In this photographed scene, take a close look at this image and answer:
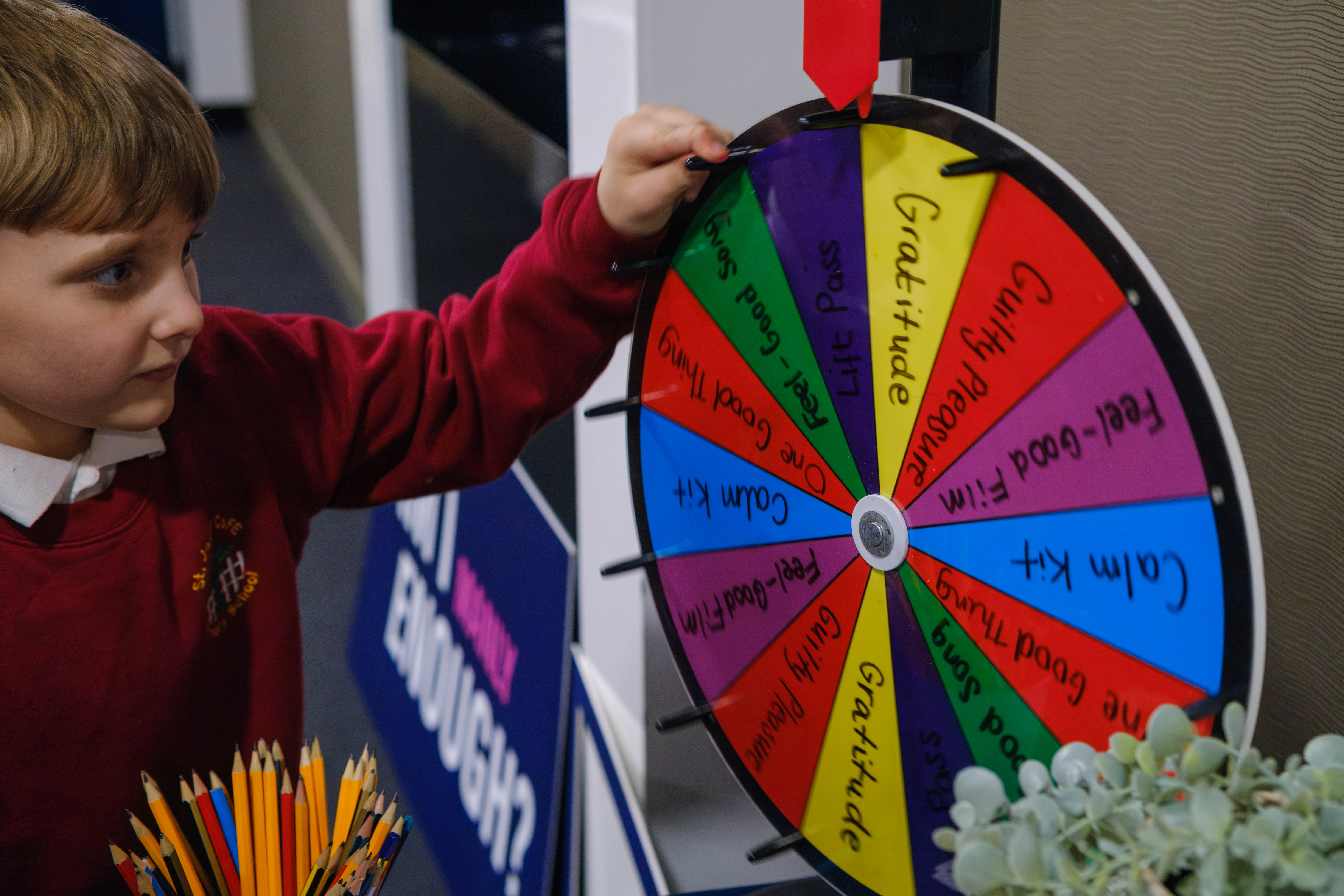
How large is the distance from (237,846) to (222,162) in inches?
215

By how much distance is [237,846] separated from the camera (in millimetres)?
603

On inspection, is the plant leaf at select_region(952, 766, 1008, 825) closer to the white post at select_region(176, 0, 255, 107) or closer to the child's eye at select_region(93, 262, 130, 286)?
the child's eye at select_region(93, 262, 130, 286)

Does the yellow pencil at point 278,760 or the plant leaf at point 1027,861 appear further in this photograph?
the yellow pencil at point 278,760

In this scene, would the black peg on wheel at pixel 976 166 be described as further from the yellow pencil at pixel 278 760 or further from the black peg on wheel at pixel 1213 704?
the yellow pencil at pixel 278 760

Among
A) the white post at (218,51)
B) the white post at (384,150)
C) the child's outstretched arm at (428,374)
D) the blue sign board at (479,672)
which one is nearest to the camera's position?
the child's outstretched arm at (428,374)

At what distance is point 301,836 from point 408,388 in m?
0.37

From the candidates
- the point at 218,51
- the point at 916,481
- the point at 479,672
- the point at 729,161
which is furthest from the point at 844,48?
the point at 218,51

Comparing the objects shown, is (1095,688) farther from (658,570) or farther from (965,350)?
(658,570)

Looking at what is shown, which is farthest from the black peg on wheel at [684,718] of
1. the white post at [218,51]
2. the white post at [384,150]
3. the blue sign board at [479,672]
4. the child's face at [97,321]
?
the white post at [218,51]

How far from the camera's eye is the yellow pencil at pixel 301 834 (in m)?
0.60

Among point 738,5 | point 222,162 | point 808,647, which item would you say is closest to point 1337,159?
point 808,647

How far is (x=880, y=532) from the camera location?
56 centimetres

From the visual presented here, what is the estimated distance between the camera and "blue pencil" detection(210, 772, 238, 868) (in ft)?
1.97

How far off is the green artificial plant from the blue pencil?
39 centimetres
